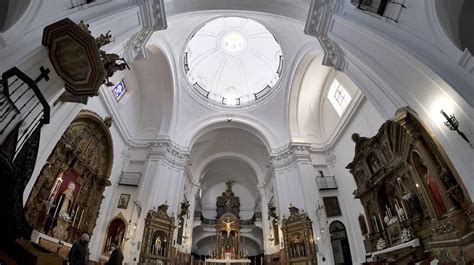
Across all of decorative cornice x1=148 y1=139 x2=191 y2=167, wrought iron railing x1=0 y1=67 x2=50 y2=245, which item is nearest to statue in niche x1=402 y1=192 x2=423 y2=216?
wrought iron railing x1=0 y1=67 x2=50 y2=245

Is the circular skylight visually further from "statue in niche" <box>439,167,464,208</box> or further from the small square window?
"statue in niche" <box>439,167,464,208</box>

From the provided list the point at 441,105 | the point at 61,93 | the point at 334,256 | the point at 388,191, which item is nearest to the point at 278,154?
the point at 334,256

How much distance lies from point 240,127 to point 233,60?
6.50 metres

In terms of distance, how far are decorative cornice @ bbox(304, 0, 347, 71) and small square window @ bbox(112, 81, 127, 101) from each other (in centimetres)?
975

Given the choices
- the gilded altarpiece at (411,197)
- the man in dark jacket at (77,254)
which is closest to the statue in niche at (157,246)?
the man in dark jacket at (77,254)

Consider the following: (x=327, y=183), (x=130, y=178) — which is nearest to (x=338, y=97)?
(x=327, y=183)

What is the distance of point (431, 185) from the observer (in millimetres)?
6012

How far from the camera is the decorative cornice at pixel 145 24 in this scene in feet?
25.5

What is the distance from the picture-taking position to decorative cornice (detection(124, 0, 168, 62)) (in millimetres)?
7770

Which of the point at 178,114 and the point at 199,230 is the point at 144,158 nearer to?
the point at 178,114

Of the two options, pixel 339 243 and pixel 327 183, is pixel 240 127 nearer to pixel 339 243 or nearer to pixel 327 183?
pixel 327 183

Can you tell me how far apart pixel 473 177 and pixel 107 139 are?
12.4m

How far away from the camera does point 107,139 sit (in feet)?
36.0

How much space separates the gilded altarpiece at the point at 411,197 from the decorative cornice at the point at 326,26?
299 centimetres
